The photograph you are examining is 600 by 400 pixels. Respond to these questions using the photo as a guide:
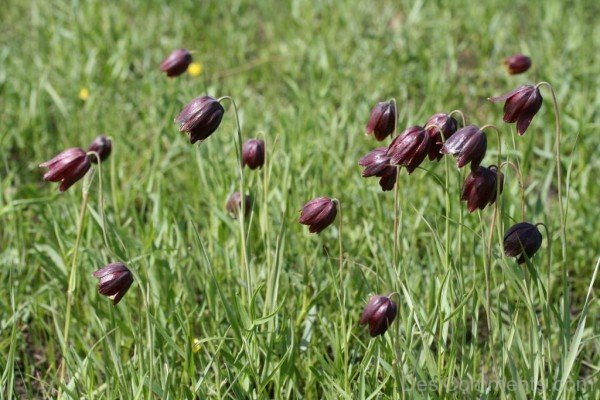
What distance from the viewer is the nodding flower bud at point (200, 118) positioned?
1.95 m

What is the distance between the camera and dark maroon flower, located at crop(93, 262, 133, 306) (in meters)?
1.89

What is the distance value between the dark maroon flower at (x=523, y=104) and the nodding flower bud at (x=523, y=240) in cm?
19

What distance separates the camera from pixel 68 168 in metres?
2.06

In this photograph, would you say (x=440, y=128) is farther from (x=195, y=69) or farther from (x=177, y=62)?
(x=195, y=69)

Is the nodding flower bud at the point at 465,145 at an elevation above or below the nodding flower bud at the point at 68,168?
above

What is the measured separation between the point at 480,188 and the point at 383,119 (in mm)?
324

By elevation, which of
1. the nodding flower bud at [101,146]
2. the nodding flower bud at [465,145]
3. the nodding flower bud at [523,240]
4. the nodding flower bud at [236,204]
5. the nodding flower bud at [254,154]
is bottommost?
the nodding flower bud at [236,204]

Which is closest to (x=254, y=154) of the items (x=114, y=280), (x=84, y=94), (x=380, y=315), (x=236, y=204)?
(x=236, y=204)

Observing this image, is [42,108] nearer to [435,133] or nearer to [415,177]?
[415,177]

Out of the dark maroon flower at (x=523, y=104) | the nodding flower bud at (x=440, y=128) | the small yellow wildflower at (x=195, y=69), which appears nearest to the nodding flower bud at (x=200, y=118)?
the nodding flower bud at (x=440, y=128)

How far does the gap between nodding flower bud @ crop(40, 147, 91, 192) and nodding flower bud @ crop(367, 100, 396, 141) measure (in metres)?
0.64

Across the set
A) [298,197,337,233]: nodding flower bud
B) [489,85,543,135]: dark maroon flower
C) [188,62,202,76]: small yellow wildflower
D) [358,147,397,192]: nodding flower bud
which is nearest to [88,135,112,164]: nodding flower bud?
[298,197,337,233]: nodding flower bud

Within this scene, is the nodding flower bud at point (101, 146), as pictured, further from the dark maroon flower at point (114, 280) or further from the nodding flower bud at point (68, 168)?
the dark maroon flower at point (114, 280)

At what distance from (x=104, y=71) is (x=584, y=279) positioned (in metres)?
2.22
